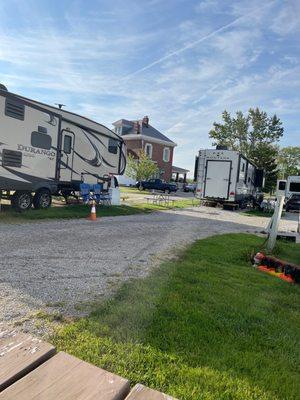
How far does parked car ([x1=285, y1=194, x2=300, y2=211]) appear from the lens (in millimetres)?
27609

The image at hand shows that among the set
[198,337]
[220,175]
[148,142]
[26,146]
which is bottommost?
[198,337]

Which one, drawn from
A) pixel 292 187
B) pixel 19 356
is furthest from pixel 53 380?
pixel 292 187

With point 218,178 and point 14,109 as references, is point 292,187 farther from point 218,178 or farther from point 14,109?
point 14,109

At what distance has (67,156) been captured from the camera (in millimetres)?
15195

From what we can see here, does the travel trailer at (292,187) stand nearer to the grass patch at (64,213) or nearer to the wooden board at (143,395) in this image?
the grass patch at (64,213)

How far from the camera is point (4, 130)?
11.9 meters

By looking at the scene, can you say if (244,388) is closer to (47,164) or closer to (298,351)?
(298,351)

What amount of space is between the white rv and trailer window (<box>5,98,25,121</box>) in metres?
12.5

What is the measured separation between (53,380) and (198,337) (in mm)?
2329

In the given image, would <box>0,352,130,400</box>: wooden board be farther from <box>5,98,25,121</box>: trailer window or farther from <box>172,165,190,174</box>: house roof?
<box>172,165,190,174</box>: house roof

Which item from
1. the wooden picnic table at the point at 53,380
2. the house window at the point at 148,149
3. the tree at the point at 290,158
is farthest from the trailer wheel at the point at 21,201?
the tree at the point at 290,158

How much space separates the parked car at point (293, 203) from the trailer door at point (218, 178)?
306 inches

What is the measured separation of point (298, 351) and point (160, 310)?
5.09 ft

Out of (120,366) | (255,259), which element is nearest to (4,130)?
(255,259)
